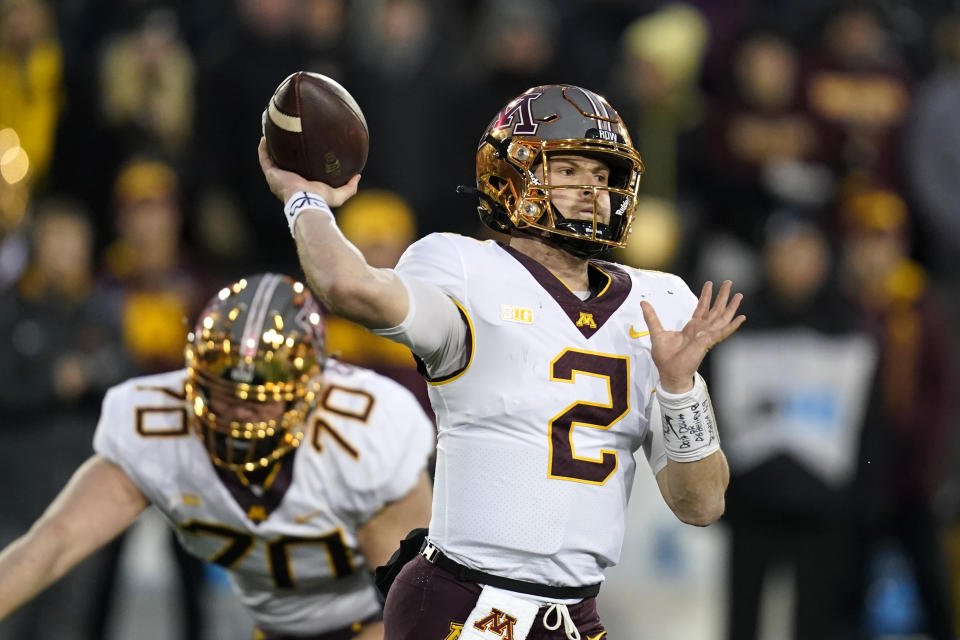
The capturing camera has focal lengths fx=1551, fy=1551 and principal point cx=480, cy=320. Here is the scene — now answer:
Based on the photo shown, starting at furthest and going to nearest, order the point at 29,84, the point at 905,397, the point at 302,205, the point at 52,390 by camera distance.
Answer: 1. the point at 29,84
2. the point at 905,397
3. the point at 52,390
4. the point at 302,205

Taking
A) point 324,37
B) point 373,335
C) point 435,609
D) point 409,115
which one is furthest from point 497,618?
point 324,37

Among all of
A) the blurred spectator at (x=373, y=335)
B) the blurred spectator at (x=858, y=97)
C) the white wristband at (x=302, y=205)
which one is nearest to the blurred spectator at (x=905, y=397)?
the blurred spectator at (x=858, y=97)

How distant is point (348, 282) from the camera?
2.95 meters

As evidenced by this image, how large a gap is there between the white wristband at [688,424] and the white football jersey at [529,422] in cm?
10

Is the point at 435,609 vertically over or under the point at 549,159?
under

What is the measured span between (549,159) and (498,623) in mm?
998

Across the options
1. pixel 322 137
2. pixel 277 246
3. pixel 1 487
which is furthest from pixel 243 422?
pixel 277 246

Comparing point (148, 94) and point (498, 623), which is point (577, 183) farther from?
point (148, 94)

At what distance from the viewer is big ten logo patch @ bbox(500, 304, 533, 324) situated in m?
3.22

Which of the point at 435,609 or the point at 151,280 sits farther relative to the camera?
the point at 151,280

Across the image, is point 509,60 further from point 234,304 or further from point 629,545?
point 234,304

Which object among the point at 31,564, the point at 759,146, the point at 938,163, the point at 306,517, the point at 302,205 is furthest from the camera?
the point at 938,163

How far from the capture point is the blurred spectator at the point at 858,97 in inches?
313

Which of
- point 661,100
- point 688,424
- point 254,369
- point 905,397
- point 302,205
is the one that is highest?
point 302,205
